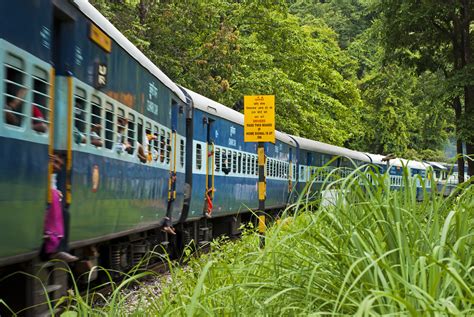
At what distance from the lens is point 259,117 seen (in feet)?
35.8

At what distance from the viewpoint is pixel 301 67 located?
30172mm

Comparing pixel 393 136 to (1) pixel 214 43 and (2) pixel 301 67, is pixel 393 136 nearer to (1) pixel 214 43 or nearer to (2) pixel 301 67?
(2) pixel 301 67

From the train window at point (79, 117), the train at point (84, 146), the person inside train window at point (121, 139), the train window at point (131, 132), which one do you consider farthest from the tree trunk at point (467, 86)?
the train window at point (79, 117)

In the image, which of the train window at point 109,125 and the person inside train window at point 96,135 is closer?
the person inside train window at point 96,135

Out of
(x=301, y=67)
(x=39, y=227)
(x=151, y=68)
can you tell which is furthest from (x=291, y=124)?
(x=39, y=227)

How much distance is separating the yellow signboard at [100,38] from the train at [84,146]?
0.01 meters

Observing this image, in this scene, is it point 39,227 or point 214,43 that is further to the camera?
point 214,43

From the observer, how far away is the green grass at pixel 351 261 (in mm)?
3498

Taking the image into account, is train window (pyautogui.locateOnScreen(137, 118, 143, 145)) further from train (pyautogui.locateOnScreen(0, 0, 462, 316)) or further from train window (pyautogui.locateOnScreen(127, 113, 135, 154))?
train window (pyautogui.locateOnScreen(127, 113, 135, 154))

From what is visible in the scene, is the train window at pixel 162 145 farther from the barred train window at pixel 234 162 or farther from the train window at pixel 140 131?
the barred train window at pixel 234 162

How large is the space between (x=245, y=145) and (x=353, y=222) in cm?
1377

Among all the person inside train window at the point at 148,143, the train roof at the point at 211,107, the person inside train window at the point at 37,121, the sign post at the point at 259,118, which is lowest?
the person inside train window at the point at 37,121

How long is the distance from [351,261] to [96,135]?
3.52 meters

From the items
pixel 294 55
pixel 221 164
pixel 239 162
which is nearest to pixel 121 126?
pixel 221 164
